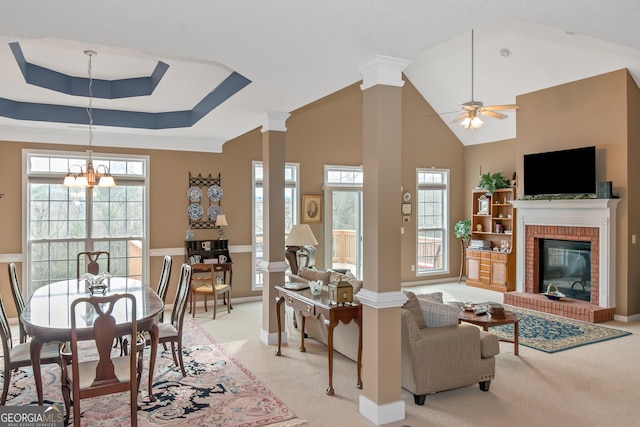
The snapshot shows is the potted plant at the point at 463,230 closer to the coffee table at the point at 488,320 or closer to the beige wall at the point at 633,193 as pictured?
the beige wall at the point at 633,193

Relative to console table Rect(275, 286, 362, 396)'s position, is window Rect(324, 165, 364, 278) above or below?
above

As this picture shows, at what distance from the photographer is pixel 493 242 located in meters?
9.24

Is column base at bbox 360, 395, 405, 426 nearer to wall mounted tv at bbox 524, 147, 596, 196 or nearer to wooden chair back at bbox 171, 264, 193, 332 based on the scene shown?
wooden chair back at bbox 171, 264, 193, 332

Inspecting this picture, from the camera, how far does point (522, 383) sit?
4258mm

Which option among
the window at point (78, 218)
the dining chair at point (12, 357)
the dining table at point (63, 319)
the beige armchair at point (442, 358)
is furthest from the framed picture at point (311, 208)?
the dining chair at point (12, 357)

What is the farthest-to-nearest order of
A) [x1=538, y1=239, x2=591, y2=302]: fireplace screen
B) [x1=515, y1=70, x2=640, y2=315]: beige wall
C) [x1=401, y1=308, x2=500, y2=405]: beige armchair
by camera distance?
[x1=538, y1=239, x2=591, y2=302]: fireplace screen < [x1=515, y1=70, x2=640, y2=315]: beige wall < [x1=401, y1=308, x2=500, y2=405]: beige armchair

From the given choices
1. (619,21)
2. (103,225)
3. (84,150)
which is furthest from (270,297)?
(619,21)

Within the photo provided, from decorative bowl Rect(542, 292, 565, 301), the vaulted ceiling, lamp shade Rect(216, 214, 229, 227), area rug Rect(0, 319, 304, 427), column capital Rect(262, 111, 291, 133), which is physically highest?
the vaulted ceiling

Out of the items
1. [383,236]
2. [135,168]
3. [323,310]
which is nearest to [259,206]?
[135,168]

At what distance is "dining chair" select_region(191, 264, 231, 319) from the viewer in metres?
6.71

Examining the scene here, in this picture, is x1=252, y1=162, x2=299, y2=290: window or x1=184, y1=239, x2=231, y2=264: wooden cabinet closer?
x1=184, y1=239, x2=231, y2=264: wooden cabinet

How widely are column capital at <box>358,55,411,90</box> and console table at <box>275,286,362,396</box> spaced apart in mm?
1900

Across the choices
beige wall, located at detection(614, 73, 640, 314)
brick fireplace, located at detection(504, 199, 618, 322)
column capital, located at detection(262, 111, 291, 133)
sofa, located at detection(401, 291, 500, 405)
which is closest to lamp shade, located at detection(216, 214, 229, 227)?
column capital, located at detection(262, 111, 291, 133)

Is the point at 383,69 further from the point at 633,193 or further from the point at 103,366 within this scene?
the point at 633,193
